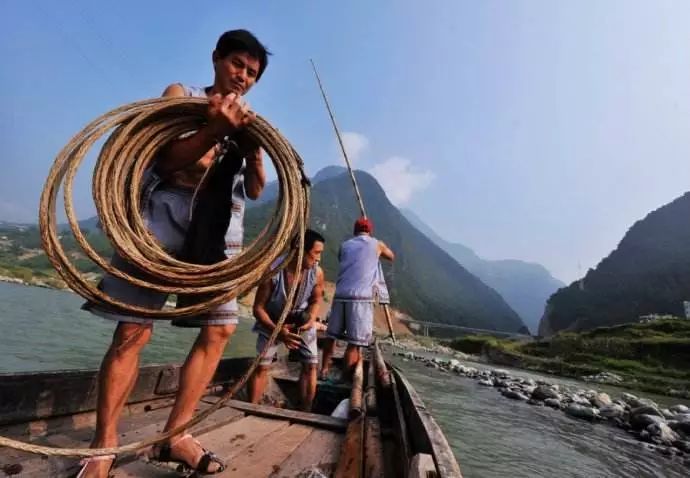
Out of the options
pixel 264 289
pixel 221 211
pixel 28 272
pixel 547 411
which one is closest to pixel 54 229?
pixel 221 211

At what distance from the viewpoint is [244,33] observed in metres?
2.39

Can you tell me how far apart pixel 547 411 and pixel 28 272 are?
107081mm

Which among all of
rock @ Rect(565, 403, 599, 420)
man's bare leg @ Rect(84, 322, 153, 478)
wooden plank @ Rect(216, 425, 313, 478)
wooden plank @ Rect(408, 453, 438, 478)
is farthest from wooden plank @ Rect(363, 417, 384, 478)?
rock @ Rect(565, 403, 599, 420)

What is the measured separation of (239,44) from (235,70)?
6.0 inches

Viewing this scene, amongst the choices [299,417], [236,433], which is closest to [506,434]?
[299,417]

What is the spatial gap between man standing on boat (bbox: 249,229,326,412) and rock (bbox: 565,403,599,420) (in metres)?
11.8

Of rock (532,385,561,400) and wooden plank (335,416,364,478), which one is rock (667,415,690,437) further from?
wooden plank (335,416,364,478)

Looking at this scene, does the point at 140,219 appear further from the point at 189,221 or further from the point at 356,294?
the point at 356,294

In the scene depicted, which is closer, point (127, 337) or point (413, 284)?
point (127, 337)

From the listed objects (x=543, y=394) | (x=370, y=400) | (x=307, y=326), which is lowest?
(x=543, y=394)

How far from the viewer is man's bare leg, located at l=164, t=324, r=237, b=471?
2094mm

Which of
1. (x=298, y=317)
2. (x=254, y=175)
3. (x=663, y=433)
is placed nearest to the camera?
(x=254, y=175)

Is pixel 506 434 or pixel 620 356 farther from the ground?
pixel 620 356

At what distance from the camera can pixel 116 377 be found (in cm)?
202
